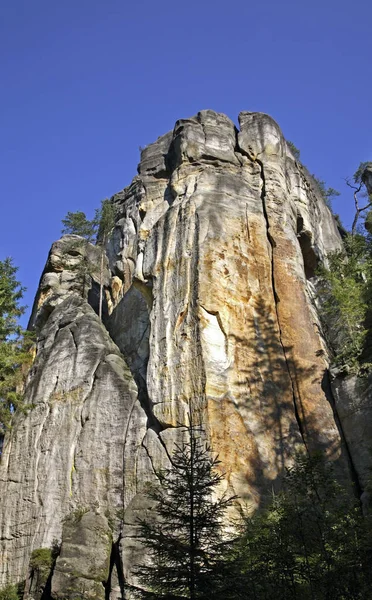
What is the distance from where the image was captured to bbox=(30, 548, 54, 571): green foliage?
826 inches

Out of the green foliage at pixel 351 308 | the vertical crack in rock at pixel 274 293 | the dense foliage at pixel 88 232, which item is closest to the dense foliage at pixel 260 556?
the vertical crack in rock at pixel 274 293

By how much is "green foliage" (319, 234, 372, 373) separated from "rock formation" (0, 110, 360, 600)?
1048 mm

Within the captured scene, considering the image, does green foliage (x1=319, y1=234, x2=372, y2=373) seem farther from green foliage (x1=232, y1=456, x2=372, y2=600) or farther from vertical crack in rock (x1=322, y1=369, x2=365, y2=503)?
green foliage (x1=232, y1=456, x2=372, y2=600)

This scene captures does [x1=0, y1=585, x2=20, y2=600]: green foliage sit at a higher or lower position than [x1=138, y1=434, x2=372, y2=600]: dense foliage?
higher

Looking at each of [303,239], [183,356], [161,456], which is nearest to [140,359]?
[183,356]

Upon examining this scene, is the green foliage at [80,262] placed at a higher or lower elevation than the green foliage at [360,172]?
lower

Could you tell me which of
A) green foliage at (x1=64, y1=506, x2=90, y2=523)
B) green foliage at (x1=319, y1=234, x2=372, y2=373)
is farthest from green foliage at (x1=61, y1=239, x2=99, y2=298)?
green foliage at (x1=64, y1=506, x2=90, y2=523)

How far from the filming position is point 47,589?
2009 centimetres

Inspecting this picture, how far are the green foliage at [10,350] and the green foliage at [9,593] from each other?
6.78m

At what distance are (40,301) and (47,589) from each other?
64.6 ft

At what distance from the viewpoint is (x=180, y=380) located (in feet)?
74.2

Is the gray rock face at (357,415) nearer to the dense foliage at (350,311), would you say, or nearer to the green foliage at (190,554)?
the dense foliage at (350,311)

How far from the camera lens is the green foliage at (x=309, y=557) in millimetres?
11445

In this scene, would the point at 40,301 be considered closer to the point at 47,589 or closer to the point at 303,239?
the point at 303,239
